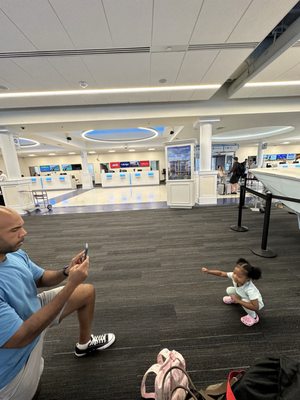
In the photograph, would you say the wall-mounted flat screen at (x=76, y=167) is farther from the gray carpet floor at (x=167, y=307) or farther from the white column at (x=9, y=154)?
the gray carpet floor at (x=167, y=307)

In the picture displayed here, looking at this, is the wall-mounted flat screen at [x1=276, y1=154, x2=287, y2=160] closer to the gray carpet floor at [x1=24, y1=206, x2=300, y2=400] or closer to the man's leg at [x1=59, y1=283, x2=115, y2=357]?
the gray carpet floor at [x1=24, y1=206, x2=300, y2=400]

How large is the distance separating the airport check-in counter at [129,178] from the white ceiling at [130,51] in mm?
8742

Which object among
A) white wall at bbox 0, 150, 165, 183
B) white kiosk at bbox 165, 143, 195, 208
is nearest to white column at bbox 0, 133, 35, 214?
white kiosk at bbox 165, 143, 195, 208

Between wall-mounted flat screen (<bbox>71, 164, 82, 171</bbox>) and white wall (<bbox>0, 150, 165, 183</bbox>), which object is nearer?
white wall (<bbox>0, 150, 165, 183</bbox>)

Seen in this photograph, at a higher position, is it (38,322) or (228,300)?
(38,322)

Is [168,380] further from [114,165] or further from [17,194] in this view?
[114,165]

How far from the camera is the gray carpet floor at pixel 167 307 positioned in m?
1.31

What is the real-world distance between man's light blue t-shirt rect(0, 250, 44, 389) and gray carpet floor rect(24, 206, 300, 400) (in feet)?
2.16

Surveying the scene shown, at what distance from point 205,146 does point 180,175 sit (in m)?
1.38

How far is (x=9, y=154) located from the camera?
5965mm

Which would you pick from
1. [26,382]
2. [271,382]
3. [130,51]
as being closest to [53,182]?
[130,51]

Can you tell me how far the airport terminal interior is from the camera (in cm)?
147

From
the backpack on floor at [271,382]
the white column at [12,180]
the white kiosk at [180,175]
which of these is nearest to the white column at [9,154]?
the white column at [12,180]

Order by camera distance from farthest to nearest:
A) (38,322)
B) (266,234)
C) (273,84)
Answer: (273,84) < (266,234) < (38,322)
